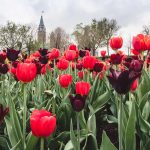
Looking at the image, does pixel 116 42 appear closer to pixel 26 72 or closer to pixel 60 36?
pixel 26 72

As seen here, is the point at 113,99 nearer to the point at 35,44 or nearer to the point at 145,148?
the point at 145,148

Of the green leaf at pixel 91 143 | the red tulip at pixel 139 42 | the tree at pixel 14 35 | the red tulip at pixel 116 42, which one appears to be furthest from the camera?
the tree at pixel 14 35

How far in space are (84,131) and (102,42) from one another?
205 feet

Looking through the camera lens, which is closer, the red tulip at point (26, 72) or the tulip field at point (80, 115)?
the tulip field at point (80, 115)

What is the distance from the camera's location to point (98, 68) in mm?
3664

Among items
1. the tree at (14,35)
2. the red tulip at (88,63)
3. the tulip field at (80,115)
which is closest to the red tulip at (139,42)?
the tulip field at (80,115)

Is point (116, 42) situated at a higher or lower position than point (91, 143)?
higher

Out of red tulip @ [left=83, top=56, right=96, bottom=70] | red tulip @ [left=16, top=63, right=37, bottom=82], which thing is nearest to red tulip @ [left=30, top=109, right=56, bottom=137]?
red tulip @ [left=16, top=63, right=37, bottom=82]

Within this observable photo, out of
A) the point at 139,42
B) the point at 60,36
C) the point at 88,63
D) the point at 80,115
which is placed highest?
the point at 60,36

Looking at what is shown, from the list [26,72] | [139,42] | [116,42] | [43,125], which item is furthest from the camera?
[116,42]

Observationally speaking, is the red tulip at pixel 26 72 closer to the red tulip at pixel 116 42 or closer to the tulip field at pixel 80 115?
the tulip field at pixel 80 115

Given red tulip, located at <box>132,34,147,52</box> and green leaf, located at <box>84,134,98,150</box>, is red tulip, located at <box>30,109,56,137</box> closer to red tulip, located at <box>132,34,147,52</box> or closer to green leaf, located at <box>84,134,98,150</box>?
green leaf, located at <box>84,134,98,150</box>

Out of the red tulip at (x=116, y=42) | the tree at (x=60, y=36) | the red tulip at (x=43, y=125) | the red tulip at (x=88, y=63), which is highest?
the tree at (x=60, y=36)

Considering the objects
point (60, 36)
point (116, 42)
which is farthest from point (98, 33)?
point (116, 42)
